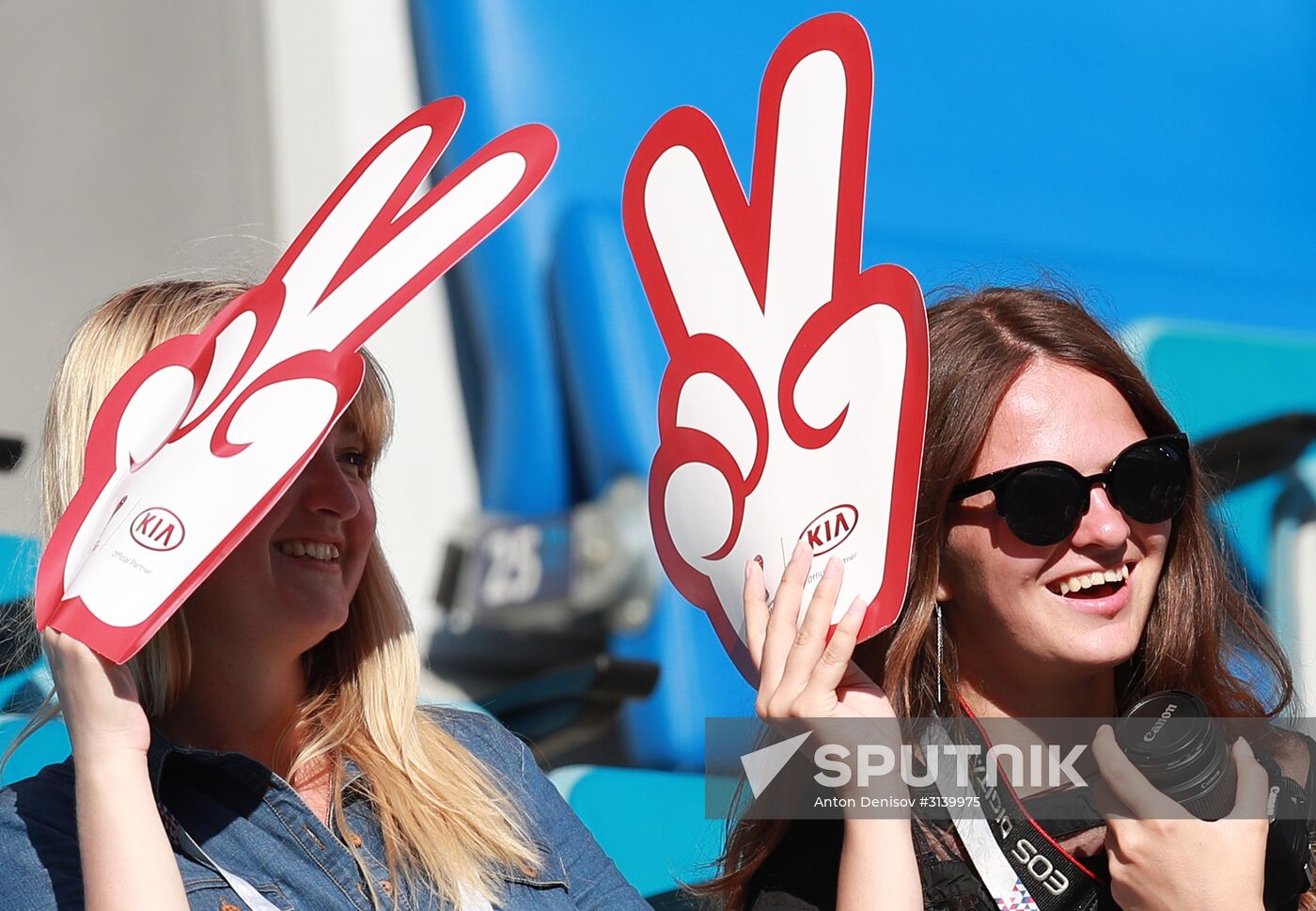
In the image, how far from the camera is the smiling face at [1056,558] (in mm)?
1227

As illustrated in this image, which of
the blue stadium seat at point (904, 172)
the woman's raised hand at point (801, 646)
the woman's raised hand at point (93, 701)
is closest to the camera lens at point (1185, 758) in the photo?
the woman's raised hand at point (801, 646)

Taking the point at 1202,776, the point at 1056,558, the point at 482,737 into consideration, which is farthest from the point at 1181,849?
the point at 482,737

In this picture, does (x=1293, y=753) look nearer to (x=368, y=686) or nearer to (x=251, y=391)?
(x=368, y=686)

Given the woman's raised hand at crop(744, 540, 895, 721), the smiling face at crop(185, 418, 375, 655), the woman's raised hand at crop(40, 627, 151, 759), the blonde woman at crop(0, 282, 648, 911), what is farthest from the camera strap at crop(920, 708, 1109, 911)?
the woman's raised hand at crop(40, 627, 151, 759)

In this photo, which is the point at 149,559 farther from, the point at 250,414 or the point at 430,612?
the point at 430,612

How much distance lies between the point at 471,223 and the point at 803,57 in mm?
279

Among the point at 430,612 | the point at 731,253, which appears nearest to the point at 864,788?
the point at 731,253

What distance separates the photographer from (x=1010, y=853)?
1.19 metres

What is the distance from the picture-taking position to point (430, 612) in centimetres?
230

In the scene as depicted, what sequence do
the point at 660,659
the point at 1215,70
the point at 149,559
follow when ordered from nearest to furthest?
the point at 149,559, the point at 660,659, the point at 1215,70

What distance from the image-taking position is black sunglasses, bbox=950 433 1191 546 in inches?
47.6

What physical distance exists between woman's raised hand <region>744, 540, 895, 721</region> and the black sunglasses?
0.22m

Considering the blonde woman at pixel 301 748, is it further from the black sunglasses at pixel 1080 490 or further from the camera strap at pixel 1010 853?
the black sunglasses at pixel 1080 490

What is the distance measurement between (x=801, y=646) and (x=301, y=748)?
1.52ft
